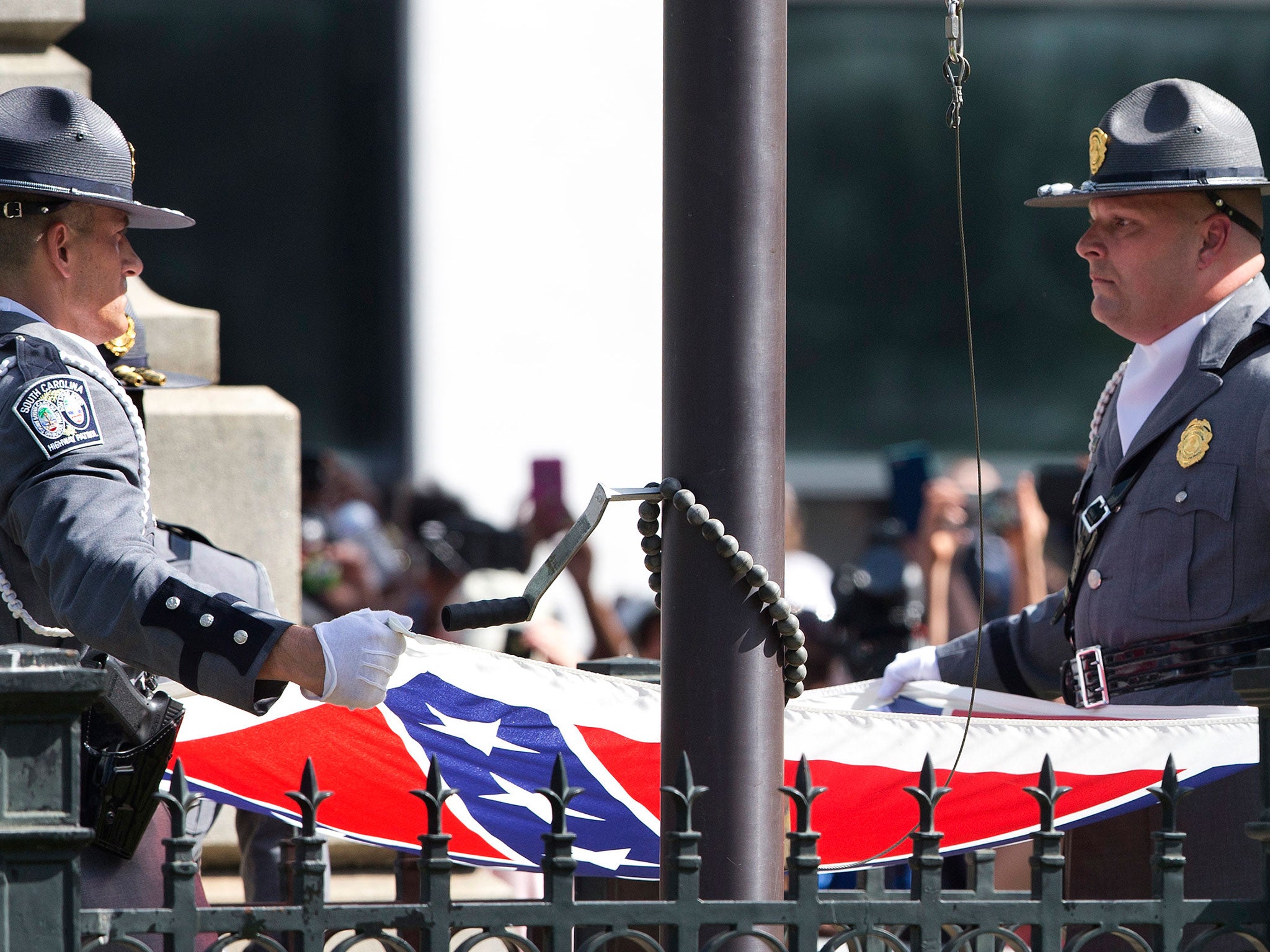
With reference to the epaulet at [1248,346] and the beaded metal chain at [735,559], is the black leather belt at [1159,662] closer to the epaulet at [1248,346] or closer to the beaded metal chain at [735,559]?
the epaulet at [1248,346]

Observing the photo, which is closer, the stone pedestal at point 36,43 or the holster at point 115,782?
the holster at point 115,782

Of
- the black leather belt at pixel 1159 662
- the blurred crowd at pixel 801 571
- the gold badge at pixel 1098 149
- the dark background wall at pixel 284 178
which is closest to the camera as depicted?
the black leather belt at pixel 1159 662

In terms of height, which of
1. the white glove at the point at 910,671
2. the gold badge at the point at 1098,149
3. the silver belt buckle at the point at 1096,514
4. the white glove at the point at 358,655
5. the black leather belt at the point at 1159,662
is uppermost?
the gold badge at the point at 1098,149

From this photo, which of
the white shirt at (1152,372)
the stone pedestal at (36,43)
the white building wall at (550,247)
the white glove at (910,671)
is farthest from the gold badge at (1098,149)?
the white building wall at (550,247)

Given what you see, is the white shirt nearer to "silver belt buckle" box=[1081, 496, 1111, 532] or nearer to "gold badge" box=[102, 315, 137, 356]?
"silver belt buckle" box=[1081, 496, 1111, 532]

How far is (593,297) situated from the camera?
10727 millimetres

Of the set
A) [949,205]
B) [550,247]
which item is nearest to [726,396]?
[550,247]

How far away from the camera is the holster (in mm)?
2553

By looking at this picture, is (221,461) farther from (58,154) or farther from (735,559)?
(735,559)

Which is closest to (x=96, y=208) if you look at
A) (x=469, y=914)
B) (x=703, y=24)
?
(x=703, y=24)

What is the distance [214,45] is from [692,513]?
32.1 ft

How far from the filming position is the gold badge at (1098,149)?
335cm

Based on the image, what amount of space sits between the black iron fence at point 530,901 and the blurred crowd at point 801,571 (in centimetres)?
291

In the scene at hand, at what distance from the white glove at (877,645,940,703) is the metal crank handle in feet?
4.20
